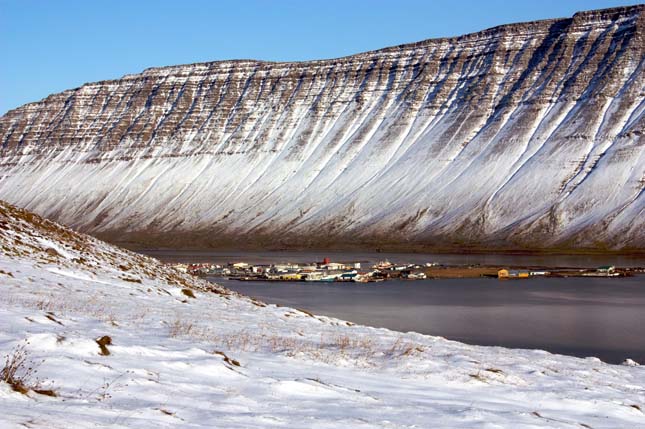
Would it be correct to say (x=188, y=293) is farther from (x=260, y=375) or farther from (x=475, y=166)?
(x=475, y=166)

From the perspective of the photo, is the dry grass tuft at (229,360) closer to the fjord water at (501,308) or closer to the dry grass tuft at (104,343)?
the dry grass tuft at (104,343)

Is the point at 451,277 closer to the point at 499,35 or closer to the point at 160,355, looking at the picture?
the point at 160,355

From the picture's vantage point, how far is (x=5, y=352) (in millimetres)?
12945

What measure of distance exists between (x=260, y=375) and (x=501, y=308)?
43495mm

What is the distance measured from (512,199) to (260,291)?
93.2 meters

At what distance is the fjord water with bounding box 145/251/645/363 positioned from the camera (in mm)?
39375

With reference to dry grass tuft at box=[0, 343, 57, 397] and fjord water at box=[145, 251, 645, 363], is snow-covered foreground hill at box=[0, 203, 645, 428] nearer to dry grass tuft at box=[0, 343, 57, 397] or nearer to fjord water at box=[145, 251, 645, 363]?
dry grass tuft at box=[0, 343, 57, 397]

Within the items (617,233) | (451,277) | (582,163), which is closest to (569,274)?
(451,277)

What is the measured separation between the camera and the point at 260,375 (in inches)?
557

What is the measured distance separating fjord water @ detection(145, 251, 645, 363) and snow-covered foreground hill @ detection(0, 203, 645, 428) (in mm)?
16566

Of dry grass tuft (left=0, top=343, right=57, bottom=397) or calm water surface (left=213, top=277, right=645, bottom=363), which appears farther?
calm water surface (left=213, top=277, right=645, bottom=363)

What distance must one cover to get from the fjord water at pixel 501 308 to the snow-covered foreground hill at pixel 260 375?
1657 cm

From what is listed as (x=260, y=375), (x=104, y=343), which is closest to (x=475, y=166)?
(x=260, y=375)

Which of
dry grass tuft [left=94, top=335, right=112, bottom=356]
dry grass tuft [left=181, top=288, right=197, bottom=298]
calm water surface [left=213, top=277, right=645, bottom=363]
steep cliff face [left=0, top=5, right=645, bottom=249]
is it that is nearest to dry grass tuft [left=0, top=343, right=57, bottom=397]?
dry grass tuft [left=94, top=335, right=112, bottom=356]
